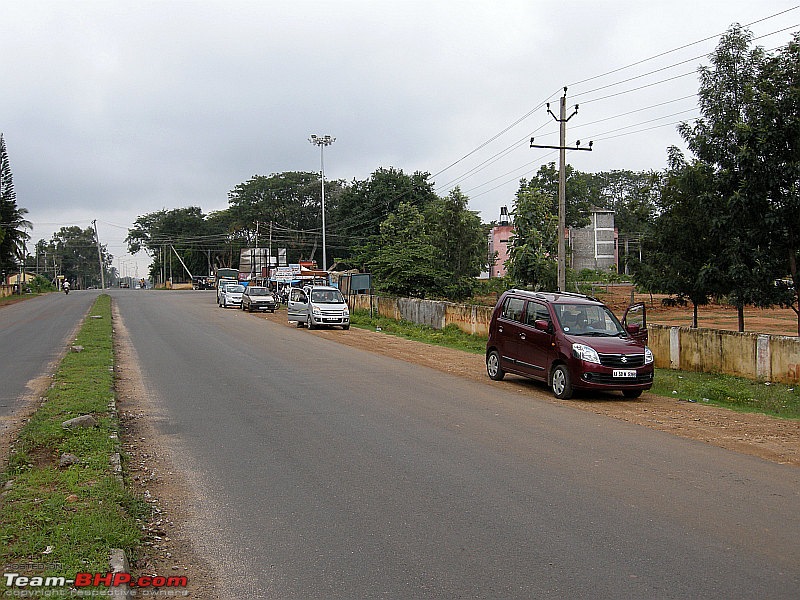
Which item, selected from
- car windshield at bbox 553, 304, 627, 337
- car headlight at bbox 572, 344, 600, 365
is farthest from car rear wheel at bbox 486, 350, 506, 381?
car headlight at bbox 572, 344, 600, 365

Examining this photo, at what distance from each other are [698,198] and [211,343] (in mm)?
14837

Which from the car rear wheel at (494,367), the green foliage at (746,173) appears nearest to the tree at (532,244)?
the green foliage at (746,173)

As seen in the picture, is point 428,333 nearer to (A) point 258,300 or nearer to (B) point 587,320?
(B) point 587,320

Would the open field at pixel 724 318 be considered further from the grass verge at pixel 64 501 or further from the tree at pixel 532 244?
the grass verge at pixel 64 501

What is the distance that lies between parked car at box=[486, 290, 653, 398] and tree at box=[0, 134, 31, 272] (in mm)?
70887

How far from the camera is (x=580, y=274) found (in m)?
44.4

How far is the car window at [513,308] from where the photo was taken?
1566 cm

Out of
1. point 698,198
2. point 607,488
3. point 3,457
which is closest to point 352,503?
point 607,488

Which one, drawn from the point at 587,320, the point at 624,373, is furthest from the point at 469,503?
the point at 587,320

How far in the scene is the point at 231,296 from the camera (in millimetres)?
53062

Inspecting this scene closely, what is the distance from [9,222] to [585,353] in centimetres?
7589

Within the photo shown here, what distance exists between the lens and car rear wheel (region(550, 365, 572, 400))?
13.5 metres

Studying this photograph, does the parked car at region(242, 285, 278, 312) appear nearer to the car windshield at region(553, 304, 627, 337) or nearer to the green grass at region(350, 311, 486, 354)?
the green grass at region(350, 311, 486, 354)

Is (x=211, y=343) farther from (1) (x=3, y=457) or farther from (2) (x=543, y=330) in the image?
(1) (x=3, y=457)
